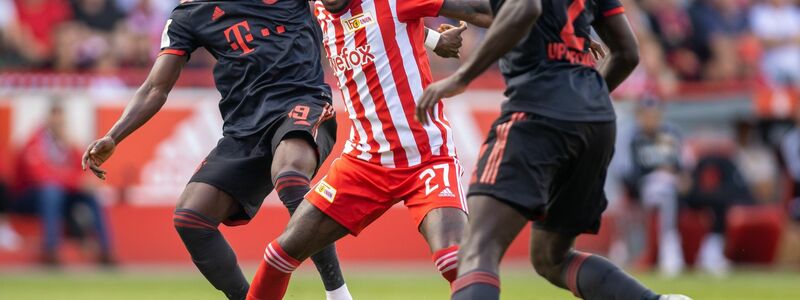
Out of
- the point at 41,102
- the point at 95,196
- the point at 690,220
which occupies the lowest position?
the point at 690,220

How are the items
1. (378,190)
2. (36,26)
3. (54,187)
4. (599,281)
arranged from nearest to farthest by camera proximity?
(599,281) → (378,190) → (54,187) → (36,26)

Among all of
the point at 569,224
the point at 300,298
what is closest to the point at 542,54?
the point at 569,224

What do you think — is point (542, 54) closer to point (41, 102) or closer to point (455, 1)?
point (455, 1)

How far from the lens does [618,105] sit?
17297 mm

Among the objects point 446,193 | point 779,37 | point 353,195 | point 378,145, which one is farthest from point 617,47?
point 779,37

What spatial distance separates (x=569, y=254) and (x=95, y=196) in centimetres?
1062

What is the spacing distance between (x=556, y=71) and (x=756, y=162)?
12446mm

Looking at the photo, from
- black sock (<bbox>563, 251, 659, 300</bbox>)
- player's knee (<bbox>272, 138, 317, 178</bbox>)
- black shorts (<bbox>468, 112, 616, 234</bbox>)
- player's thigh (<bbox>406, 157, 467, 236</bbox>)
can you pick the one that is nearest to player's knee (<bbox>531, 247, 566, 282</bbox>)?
black sock (<bbox>563, 251, 659, 300</bbox>)

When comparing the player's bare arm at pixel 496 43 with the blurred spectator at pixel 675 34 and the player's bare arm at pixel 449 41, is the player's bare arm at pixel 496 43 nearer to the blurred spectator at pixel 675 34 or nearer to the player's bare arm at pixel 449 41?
the player's bare arm at pixel 449 41

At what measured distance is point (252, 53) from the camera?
8.38 m

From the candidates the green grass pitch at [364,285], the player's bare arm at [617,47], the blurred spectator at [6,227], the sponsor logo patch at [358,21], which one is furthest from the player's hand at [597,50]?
the blurred spectator at [6,227]

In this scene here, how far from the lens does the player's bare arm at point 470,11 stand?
7.52 metres

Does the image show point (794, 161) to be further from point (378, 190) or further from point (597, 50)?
point (378, 190)

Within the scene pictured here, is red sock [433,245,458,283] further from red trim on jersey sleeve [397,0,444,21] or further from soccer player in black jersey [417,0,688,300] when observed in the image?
red trim on jersey sleeve [397,0,444,21]
